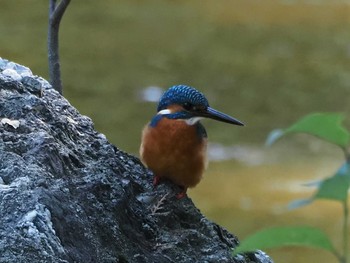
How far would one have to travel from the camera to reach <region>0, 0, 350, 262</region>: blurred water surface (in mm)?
6500

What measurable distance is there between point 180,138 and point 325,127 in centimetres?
148

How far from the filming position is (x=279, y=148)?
7461 mm

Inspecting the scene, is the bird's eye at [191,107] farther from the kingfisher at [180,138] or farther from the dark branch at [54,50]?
the dark branch at [54,50]

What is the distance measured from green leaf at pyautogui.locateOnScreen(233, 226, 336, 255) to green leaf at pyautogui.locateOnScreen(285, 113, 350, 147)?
90 millimetres

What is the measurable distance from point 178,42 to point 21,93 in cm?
827

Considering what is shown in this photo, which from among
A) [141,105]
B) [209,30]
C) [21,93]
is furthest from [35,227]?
[209,30]

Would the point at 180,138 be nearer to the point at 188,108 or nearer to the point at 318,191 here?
the point at 188,108

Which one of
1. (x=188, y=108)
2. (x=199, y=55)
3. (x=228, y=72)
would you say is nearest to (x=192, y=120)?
(x=188, y=108)

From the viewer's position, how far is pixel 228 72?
30.2 ft

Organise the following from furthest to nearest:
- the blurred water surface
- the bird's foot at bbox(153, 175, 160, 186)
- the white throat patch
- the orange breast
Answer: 1. the blurred water surface
2. the white throat patch
3. the orange breast
4. the bird's foot at bbox(153, 175, 160, 186)

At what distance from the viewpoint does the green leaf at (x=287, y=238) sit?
81 cm

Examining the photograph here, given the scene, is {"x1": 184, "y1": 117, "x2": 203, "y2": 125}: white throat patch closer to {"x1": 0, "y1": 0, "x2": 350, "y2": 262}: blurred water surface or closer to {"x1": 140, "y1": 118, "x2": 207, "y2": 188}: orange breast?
{"x1": 140, "y1": 118, "x2": 207, "y2": 188}: orange breast

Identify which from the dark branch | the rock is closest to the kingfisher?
the rock

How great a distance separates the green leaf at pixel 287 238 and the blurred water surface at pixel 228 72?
15.9ft
